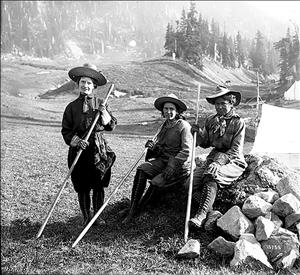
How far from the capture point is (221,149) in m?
5.54

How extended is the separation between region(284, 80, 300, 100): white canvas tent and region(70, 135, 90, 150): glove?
553 cm

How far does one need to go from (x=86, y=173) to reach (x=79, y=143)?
2.02ft

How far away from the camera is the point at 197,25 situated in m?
9.05

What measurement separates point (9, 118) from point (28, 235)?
15.8 m

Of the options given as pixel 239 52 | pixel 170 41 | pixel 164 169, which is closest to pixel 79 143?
pixel 164 169

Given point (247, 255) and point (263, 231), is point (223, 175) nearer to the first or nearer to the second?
point (263, 231)

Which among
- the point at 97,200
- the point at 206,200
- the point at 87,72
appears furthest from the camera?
the point at 97,200

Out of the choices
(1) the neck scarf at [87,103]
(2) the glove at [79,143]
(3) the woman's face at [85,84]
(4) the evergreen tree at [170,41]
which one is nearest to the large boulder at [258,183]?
(2) the glove at [79,143]

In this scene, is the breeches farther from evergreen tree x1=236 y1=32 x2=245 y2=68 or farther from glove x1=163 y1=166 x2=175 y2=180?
evergreen tree x1=236 y1=32 x2=245 y2=68

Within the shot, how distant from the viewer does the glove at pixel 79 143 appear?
16.8ft

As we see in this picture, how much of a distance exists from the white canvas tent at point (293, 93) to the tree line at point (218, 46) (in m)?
0.58

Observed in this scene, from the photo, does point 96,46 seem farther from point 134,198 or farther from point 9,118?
point 9,118

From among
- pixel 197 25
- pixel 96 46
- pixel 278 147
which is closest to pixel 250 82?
pixel 197 25

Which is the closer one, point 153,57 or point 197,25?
point 197,25
